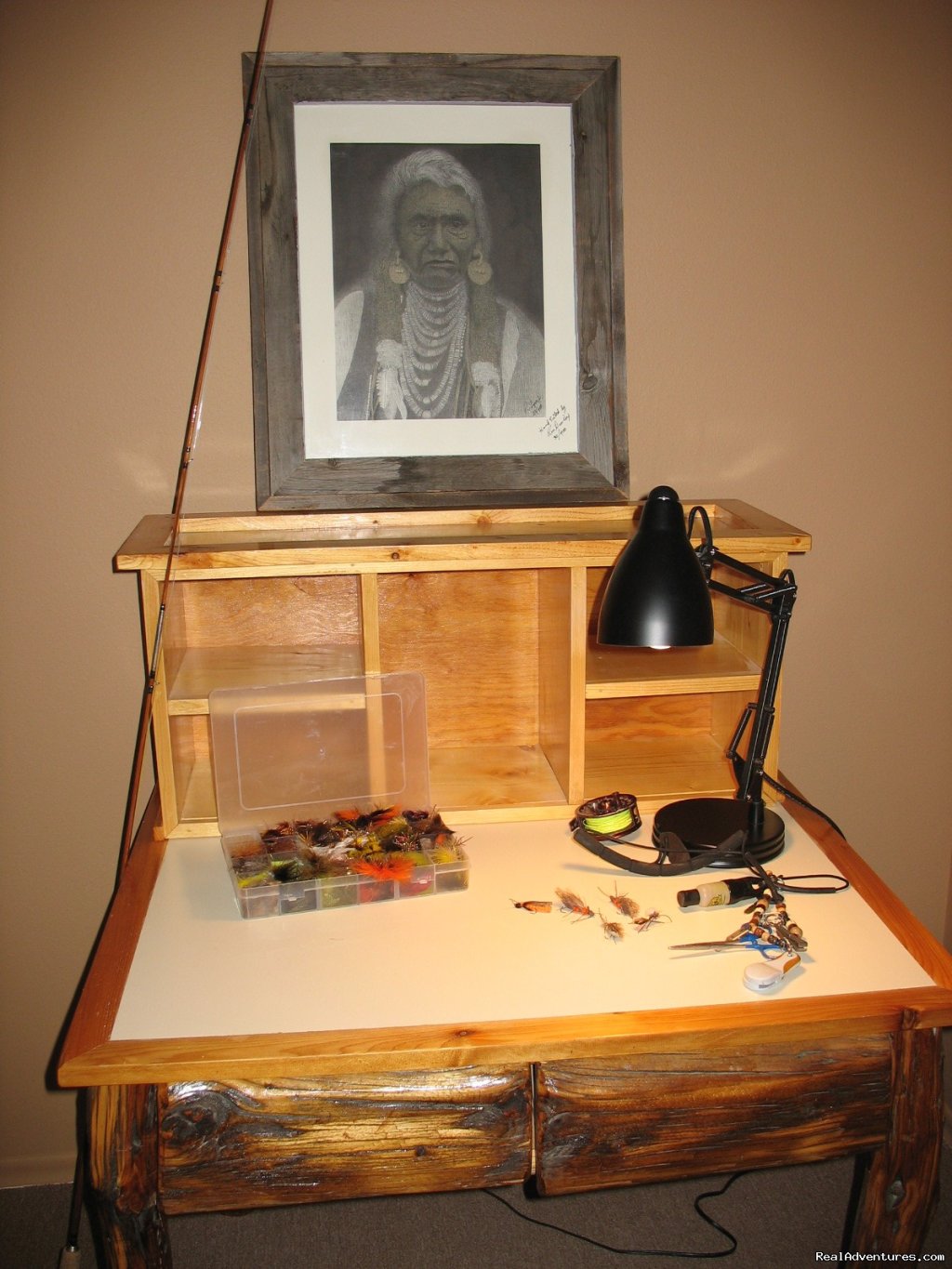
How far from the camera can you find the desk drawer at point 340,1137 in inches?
41.0

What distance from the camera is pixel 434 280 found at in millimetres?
1575

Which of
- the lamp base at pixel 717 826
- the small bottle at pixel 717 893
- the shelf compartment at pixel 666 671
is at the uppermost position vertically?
the shelf compartment at pixel 666 671

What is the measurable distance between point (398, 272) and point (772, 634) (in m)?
0.78

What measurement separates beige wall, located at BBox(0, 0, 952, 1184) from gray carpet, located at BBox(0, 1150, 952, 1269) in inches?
7.9

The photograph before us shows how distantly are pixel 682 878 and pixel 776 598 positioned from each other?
0.39m

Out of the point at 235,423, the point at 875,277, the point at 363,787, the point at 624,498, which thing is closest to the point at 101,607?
the point at 235,423

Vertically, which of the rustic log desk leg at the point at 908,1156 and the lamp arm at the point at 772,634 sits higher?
the lamp arm at the point at 772,634

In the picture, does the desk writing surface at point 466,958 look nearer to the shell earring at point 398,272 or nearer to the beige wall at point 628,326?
the beige wall at point 628,326

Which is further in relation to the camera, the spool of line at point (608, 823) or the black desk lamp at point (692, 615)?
the spool of line at point (608, 823)

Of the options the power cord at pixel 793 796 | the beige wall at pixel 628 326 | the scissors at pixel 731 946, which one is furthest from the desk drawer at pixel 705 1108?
the beige wall at pixel 628 326

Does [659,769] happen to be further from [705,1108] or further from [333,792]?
[705,1108]

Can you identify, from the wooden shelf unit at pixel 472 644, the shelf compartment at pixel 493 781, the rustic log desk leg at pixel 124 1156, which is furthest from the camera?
the shelf compartment at pixel 493 781

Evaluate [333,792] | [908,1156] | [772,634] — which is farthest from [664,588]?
[908,1156]

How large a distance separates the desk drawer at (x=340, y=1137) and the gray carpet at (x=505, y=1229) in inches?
30.7
